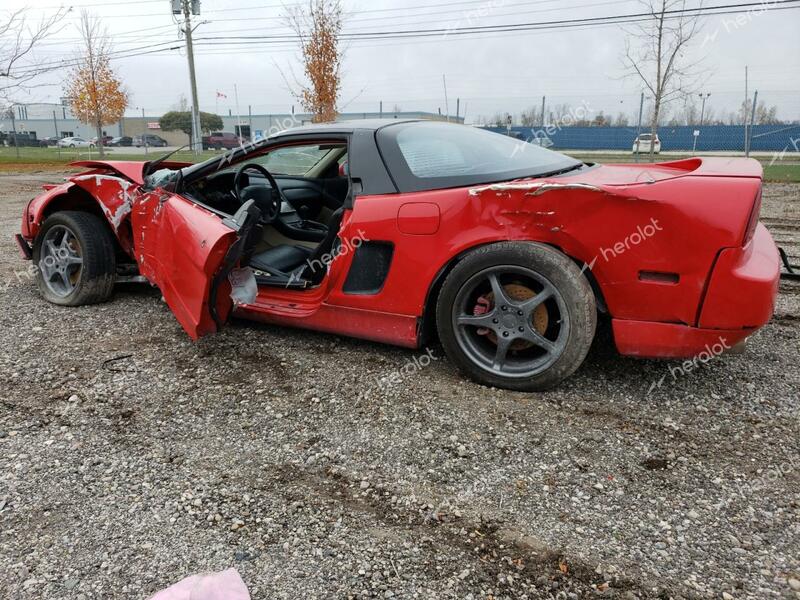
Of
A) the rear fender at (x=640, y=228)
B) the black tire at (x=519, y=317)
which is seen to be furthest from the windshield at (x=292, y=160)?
the rear fender at (x=640, y=228)

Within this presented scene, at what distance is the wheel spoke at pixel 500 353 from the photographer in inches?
113

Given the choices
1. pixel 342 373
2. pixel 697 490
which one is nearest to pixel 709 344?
pixel 697 490

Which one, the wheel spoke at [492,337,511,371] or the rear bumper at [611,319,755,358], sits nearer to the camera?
the rear bumper at [611,319,755,358]

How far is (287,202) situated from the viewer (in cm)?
460

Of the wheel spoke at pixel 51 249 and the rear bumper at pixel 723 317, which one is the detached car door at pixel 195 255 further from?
the rear bumper at pixel 723 317

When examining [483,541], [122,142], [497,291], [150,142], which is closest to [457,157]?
[497,291]

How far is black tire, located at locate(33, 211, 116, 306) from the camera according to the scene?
4254 mm

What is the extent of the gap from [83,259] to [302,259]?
66.3 inches

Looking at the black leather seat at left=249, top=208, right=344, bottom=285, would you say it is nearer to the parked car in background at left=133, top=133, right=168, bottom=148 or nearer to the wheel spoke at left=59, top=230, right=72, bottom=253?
the wheel spoke at left=59, top=230, right=72, bottom=253

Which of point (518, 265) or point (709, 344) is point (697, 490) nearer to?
point (709, 344)

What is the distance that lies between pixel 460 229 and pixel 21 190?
1472 centimetres

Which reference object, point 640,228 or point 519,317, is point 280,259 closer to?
point 519,317

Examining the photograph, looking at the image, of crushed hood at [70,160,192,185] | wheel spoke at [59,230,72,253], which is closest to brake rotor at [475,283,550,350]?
crushed hood at [70,160,192,185]

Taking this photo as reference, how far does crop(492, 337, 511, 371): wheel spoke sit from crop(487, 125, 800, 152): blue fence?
28.0 metres
